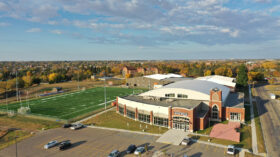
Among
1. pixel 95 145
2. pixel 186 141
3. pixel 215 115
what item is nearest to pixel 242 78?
pixel 215 115

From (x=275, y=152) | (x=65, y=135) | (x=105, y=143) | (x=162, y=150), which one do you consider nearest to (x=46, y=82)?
(x=65, y=135)

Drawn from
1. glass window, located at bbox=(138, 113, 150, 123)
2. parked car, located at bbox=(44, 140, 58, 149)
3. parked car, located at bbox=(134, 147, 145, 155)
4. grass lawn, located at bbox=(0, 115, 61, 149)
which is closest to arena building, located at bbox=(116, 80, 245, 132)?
glass window, located at bbox=(138, 113, 150, 123)

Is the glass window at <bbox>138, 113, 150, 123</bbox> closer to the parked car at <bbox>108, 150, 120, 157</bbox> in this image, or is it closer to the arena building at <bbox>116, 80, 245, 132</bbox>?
the arena building at <bbox>116, 80, 245, 132</bbox>

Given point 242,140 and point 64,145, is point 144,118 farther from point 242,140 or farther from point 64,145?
point 242,140

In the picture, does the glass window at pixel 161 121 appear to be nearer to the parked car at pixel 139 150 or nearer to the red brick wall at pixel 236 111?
the parked car at pixel 139 150

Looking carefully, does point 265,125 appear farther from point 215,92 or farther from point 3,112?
point 3,112

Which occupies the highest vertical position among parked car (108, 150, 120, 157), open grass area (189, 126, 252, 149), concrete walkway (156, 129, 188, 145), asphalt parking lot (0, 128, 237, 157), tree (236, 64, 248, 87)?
tree (236, 64, 248, 87)
